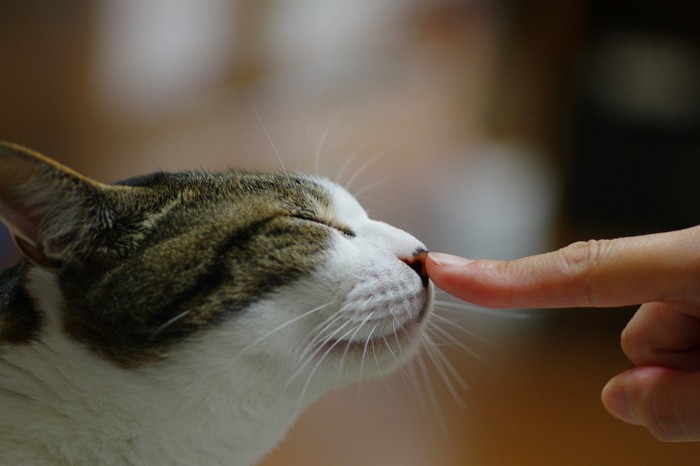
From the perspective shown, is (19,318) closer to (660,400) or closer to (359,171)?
(359,171)

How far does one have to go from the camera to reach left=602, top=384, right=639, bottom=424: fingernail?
3.21 ft

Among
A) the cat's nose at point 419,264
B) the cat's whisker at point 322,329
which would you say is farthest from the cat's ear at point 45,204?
the cat's nose at point 419,264

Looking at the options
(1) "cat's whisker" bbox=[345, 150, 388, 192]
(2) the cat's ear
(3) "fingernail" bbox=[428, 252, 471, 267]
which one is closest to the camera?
(2) the cat's ear

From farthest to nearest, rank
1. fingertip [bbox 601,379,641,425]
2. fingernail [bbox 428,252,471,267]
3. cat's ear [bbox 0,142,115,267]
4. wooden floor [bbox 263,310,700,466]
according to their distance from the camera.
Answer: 1. wooden floor [bbox 263,310,700,466]
2. fingertip [bbox 601,379,641,425]
3. fingernail [bbox 428,252,471,267]
4. cat's ear [bbox 0,142,115,267]

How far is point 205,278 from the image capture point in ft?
2.63

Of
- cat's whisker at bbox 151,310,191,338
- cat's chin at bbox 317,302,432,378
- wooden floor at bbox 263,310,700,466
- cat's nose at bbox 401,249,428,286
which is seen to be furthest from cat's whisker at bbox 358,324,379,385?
wooden floor at bbox 263,310,700,466

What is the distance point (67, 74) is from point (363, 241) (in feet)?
5.39

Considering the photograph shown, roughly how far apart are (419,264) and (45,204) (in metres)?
0.47

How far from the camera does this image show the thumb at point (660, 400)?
896mm

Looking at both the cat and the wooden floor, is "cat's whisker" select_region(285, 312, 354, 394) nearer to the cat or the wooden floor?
the cat

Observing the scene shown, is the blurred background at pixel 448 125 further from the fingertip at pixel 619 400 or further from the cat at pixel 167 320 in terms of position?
the cat at pixel 167 320

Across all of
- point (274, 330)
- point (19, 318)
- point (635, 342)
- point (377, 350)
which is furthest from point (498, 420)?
point (19, 318)

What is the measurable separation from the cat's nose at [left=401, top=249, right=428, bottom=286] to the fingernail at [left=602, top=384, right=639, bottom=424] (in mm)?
351

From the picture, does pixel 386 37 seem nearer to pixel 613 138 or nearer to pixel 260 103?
pixel 260 103
